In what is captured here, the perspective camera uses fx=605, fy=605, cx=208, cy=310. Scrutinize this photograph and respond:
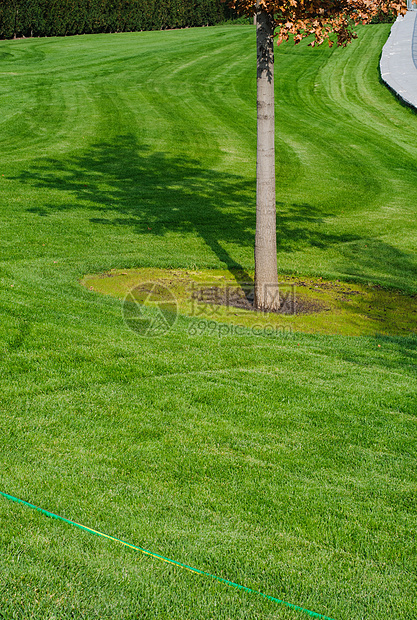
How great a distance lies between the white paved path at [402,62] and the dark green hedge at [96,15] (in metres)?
10.7

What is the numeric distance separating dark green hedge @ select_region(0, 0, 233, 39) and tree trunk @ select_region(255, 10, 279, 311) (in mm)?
31671

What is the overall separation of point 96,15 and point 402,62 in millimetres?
21028

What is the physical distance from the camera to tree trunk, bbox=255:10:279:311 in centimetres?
691

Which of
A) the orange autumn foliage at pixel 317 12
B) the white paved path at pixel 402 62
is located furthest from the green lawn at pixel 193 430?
the white paved path at pixel 402 62

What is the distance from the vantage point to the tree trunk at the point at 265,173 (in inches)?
272

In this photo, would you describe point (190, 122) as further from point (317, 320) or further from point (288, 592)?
point (288, 592)

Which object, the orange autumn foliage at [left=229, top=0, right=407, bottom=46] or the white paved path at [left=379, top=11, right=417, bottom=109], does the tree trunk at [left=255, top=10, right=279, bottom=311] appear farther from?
the white paved path at [left=379, top=11, right=417, bottom=109]

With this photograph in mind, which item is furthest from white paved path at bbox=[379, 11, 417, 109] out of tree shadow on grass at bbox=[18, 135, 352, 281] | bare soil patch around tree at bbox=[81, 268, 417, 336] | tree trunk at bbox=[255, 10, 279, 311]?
tree trunk at bbox=[255, 10, 279, 311]

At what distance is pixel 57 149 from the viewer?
1698 cm

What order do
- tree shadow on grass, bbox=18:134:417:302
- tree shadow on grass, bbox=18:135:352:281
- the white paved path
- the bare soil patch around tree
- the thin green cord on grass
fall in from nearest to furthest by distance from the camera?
the thin green cord on grass, the bare soil patch around tree, tree shadow on grass, bbox=18:134:417:302, tree shadow on grass, bbox=18:135:352:281, the white paved path

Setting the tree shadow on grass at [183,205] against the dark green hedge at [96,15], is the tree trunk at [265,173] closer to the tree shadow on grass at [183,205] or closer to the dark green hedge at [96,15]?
the tree shadow on grass at [183,205]

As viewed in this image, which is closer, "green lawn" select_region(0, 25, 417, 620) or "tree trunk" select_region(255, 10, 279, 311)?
"green lawn" select_region(0, 25, 417, 620)

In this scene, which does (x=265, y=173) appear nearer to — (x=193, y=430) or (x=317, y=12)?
(x=317, y=12)

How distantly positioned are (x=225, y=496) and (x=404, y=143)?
20340mm
